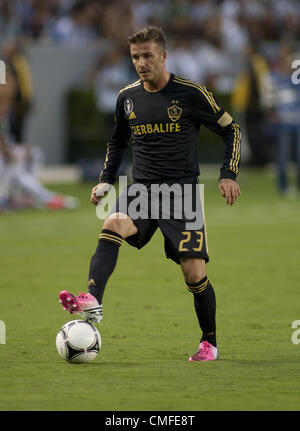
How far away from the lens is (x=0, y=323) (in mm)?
7895

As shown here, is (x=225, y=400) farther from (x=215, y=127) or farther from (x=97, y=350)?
(x=215, y=127)

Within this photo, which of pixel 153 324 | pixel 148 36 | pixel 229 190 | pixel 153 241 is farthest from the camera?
pixel 153 241

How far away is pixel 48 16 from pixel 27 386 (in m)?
20.9

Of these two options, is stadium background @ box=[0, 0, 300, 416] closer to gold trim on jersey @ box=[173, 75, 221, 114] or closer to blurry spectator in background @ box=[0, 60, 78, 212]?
blurry spectator in background @ box=[0, 60, 78, 212]

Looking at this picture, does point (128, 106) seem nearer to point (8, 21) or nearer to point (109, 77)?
point (109, 77)

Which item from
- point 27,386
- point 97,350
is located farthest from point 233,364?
point 27,386

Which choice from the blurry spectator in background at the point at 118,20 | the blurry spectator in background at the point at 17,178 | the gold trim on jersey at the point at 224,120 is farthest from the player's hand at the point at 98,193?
the blurry spectator in background at the point at 118,20

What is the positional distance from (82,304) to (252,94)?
17.1 m

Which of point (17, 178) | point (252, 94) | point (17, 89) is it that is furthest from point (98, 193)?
point (252, 94)

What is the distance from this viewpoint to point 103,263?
6.39 m

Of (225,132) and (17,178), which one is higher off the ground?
(17,178)

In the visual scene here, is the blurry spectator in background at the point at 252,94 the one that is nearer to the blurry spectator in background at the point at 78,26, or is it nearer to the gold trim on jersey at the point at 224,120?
the blurry spectator in background at the point at 78,26

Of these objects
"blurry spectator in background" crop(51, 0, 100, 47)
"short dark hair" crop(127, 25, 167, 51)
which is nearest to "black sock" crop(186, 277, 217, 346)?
"short dark hair" crop(127, 25, 167, 51)

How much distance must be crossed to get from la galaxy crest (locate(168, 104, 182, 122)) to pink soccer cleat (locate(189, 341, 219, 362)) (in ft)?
4.80
